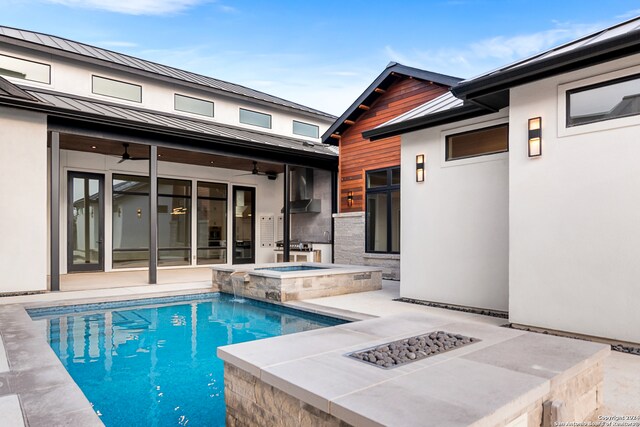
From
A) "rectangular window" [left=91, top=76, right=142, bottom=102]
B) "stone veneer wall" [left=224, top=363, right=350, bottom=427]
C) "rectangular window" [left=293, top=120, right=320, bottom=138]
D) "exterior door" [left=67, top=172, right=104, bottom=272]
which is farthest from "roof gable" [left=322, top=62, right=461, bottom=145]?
"stone veneer wall" [left=224, top=363, right=350, bottom=427]

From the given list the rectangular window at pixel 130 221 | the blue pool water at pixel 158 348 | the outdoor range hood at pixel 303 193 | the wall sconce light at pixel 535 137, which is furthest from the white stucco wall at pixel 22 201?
the wall sconce light at pixel 535 137

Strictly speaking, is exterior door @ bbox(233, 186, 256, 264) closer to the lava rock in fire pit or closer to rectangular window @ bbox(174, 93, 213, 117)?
rectangular window @ bbox(174, 93, 213, 117)

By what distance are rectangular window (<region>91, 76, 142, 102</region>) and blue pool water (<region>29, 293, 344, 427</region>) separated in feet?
21.1

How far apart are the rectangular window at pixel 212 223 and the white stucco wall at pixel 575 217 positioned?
10953mm

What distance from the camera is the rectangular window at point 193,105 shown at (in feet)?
40.8

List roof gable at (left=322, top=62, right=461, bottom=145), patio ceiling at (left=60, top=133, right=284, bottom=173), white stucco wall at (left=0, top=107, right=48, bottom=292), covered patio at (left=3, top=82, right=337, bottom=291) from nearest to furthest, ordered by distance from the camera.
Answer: white stucco wall at (left=0, top=107, right=48, bottom=292) < covered patio at (left=3, top=82, right=337, bottom=291) < roof gable at (left=322, top=62, right=461, bottom=145) < patio ceiling at (left=60, top=133, right=284, bottom=173)

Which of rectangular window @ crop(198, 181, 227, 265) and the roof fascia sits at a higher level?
the roof fascia

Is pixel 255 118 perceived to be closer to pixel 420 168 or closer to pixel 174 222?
pixel 174 222

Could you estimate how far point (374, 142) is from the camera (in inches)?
436

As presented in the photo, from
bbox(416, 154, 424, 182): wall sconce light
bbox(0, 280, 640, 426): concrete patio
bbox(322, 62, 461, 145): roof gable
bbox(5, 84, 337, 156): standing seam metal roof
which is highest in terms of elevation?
bbox(322, 62, 461, 145): roof gable

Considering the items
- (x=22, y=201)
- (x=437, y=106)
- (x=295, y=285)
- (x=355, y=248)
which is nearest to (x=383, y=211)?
(x=355, y=248)

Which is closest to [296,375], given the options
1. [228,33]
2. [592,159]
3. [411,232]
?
[592,159]

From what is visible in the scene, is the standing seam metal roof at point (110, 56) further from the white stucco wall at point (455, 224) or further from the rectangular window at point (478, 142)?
the rectangular window at point (478, 142)

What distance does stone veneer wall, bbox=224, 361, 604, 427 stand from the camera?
2191 mm
